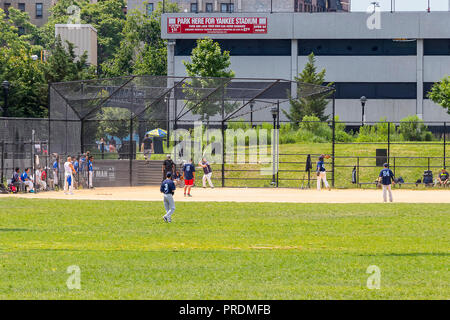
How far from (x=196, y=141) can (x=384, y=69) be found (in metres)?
31.8

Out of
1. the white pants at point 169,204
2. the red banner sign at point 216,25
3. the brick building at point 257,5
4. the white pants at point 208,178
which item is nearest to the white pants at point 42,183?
the white pants at point 208,178

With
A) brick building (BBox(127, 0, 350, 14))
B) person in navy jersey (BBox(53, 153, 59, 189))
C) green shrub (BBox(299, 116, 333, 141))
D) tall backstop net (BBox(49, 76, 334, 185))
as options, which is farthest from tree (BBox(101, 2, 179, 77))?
person in navy jersey (BBox(53, 153, 59, 189))

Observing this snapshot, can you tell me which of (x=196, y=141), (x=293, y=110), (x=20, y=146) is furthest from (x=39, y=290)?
(x=293, y=110)

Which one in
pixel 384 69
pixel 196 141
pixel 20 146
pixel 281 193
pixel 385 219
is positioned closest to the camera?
pixel 385 219

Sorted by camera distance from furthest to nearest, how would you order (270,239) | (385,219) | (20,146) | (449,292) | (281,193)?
(20,146) < (281,193) < (385,219) < (270,239) < (449,292)

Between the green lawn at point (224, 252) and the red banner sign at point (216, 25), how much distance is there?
47.4 metres

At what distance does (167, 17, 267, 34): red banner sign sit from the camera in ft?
242

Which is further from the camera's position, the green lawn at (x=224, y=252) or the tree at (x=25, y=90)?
the tree at (x=25, y=90)

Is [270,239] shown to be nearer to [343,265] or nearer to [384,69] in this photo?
[343,265]

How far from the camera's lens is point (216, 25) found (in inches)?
2921

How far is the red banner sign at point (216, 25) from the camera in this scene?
73688mm

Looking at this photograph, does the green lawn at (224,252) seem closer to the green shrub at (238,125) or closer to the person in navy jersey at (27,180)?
the person in navy jersey at (27,180)

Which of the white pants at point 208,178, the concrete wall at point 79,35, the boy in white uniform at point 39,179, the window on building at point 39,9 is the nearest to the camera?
the boy in white uniform at point 39,179

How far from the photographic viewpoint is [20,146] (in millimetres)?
42156
